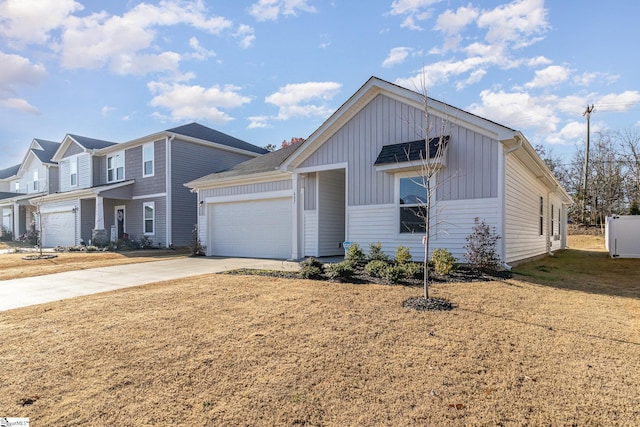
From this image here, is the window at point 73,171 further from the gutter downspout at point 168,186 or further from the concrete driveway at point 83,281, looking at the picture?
the concrete driveway at point 83,281

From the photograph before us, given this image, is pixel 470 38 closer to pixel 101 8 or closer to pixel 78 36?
pixel 101 8

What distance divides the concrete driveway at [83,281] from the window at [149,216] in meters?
7.84

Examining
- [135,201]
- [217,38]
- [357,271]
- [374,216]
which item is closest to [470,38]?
[374,216]

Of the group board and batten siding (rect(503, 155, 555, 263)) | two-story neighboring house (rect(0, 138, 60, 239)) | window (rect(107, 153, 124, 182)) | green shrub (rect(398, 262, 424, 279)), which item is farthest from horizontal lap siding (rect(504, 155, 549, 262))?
two-story neighboring house (rect(0, 138, 60, 239))

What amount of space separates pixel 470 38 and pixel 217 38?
856cm

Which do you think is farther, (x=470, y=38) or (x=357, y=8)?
(x=470, y=38)

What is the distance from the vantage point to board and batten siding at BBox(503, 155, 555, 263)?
935cm

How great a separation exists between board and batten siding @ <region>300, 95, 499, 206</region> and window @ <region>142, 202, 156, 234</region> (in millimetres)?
A: 10896

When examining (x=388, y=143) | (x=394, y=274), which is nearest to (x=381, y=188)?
(x=388, y=143)

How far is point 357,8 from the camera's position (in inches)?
402

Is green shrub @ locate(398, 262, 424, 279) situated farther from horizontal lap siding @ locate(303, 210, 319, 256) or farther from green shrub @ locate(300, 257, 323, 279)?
horizontal lap siding @ locate(303, 210, 319, 256)

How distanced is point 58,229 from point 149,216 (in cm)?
777

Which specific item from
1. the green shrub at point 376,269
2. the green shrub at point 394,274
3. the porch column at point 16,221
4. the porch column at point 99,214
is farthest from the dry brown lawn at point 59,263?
the porch column at point 16,221

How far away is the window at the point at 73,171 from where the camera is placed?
2289 centimetres
